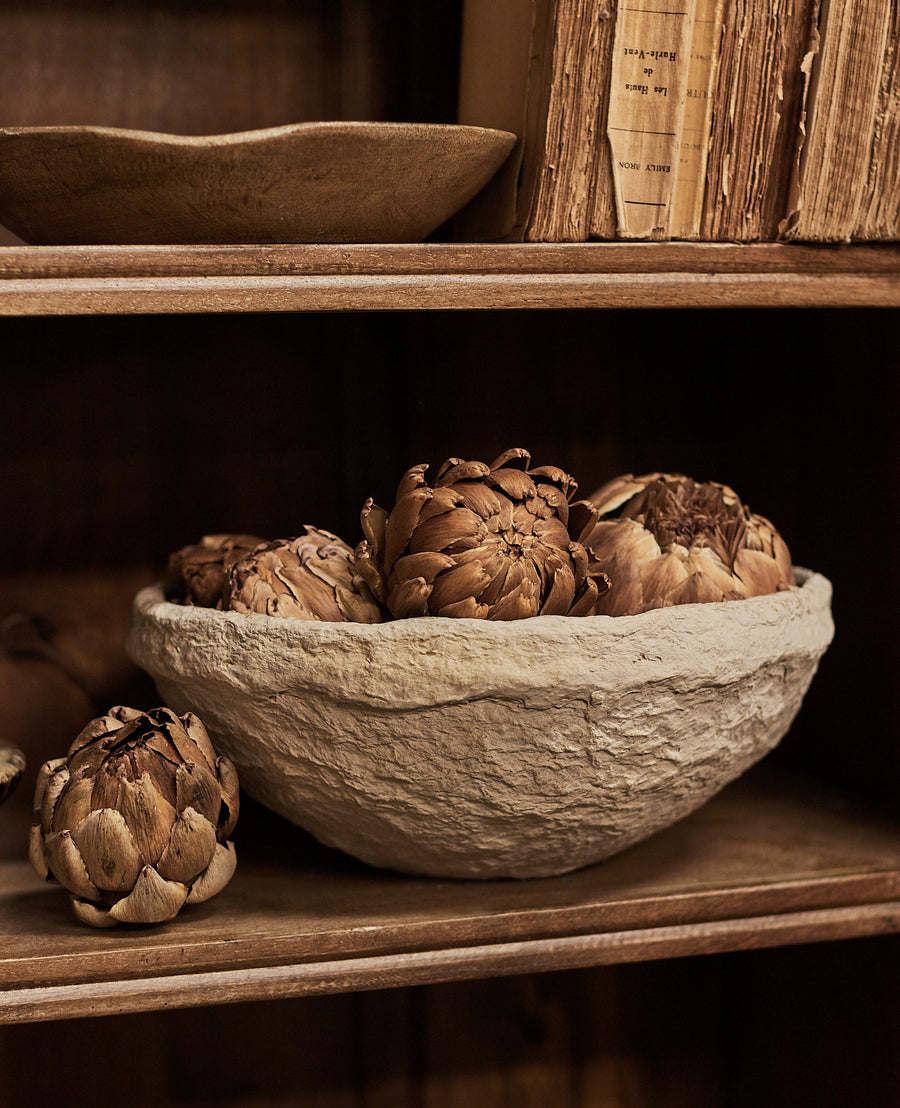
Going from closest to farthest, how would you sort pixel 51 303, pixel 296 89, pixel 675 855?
pixel 51 303 → pixel 675 855 → pixel 296 89

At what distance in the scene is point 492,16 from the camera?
73 centimetres

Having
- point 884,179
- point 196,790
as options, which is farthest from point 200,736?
point 884,179

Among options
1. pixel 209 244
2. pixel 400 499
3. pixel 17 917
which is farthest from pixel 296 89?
pixel 17 917

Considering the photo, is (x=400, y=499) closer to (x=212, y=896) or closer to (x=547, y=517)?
(x=547, y=517)

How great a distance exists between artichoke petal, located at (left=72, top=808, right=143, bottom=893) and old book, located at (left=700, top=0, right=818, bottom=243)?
0.48 metres

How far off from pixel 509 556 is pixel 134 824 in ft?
0.78

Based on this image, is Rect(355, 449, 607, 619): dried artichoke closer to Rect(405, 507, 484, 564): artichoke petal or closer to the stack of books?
Rect(405, 507, 484, 564): artichoke petal

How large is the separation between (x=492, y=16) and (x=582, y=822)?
1.74ft

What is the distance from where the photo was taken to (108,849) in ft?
1.81

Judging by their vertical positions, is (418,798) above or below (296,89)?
below

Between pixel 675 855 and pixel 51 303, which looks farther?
pixel 675 855

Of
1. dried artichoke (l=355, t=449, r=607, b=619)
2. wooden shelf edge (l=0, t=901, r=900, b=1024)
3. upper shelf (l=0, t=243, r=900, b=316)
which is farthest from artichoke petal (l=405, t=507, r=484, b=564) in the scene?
wooden shelf edge (l=0, t=901, r=900, b=1024)

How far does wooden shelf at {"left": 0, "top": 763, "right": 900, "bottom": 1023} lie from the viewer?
1.84 feet

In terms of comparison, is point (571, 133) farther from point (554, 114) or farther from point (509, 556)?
point (509, 556)
